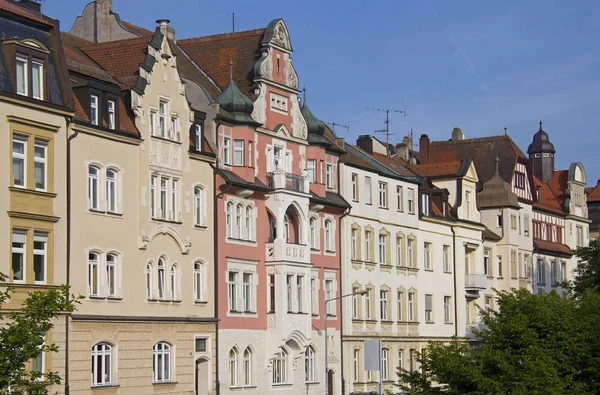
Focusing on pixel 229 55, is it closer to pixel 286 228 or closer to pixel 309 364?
pixel 286 228

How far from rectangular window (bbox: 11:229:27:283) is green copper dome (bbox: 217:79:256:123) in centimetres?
1766

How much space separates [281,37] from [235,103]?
6.58 metres

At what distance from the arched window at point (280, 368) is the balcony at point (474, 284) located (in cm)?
2456

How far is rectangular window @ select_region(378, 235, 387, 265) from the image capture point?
80.5m

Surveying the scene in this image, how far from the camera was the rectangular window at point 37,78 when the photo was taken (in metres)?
51.0

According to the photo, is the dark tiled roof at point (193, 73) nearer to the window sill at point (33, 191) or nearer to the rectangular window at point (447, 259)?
the window sill at point (33, 191)

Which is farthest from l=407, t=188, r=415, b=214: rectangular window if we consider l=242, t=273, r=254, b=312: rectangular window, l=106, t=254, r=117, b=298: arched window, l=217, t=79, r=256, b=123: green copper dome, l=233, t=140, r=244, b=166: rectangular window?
l=106, t=254, r=117, b=298: arched window

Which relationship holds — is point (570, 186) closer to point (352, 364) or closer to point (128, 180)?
point (352, 364)

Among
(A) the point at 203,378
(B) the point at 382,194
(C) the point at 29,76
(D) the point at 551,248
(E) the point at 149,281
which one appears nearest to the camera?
(C) the point at 29,76

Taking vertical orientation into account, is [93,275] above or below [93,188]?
below

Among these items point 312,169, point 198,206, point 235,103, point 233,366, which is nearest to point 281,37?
point 235,103

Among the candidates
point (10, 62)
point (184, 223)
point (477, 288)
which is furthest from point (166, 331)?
point (477, 288)

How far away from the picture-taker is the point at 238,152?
2581 inches

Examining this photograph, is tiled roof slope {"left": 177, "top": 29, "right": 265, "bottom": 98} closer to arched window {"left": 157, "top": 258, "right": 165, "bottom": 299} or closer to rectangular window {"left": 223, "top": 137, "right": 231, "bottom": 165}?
rectangular window {"left": 223, "top": 137, "right": 231, "bottom": 165}
